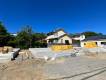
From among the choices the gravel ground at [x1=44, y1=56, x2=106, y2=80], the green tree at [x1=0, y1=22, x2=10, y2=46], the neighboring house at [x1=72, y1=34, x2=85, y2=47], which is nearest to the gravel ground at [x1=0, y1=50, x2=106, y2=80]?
the gravel ground at [x1=44, y1=56, x2=106, y2=80]

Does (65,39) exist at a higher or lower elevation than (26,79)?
higher

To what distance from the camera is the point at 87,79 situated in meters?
7.87

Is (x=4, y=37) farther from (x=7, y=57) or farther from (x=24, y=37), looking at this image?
(x=7, y=57)

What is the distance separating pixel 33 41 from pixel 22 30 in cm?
402

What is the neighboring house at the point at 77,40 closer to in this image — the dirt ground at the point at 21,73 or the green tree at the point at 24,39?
the green tree at the point at 24,39

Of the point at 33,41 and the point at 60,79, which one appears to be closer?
the point at 60,79

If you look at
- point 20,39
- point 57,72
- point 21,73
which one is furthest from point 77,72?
point 20,39

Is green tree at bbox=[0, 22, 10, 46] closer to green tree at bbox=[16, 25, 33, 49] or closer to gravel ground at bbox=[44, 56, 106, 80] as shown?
green tree at bbox=[16, 25, 33, 49]

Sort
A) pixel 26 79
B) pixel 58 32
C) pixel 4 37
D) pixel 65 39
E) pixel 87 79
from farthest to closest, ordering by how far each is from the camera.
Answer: pixel 58 32
pixel 65 39
pixel 4 37
pixel 26 79
pixel 87 79

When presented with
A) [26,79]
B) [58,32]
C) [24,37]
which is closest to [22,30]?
[24,37]

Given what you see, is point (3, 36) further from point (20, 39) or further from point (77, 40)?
point (77, 40)

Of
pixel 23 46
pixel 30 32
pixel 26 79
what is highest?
pixel 30 32

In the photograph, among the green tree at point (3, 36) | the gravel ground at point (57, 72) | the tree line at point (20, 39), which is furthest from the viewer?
the tree line at point (20, 39)

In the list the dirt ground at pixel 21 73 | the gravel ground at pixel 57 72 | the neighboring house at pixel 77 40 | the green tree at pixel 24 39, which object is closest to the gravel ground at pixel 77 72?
the gravel ground at pixel 57 72
